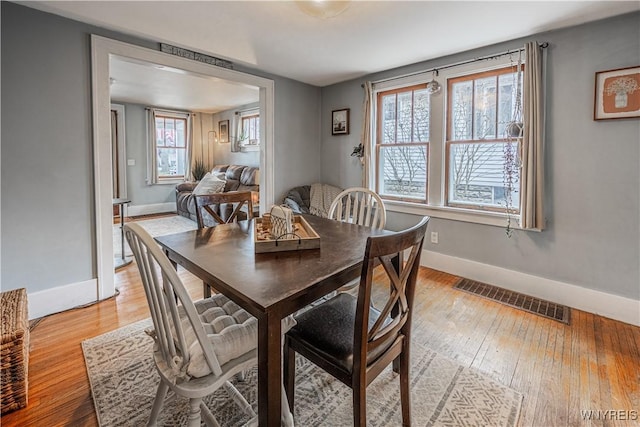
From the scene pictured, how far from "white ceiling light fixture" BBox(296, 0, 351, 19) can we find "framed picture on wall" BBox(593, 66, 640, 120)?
2024mm

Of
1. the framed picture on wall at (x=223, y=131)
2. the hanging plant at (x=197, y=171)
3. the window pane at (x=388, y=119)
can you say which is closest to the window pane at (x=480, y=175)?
the window pane at (x=388, y=119)

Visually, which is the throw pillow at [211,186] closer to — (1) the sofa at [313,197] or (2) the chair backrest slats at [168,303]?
(1) the sofa at [313,197]

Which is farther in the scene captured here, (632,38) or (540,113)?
(540,113)

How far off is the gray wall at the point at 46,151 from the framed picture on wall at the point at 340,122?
7.87 ft

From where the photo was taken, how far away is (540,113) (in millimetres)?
2598

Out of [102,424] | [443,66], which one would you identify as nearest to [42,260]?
[102,424]

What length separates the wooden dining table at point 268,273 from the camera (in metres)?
0.99

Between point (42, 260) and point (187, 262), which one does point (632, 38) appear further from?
point (42, 260)

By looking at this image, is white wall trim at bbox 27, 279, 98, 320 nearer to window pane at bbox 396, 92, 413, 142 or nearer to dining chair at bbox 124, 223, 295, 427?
dining chair at bbox 124, 223, 295, 427

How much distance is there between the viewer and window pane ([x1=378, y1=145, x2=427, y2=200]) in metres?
3.59

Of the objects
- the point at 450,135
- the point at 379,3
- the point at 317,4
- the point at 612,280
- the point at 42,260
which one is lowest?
the point at 612,280

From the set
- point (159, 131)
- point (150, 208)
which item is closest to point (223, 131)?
point (159, 131)

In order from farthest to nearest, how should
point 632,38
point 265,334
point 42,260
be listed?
1. point 42,260
2. point 632,38
3. point 265,334

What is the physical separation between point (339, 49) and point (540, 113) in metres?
1.82
